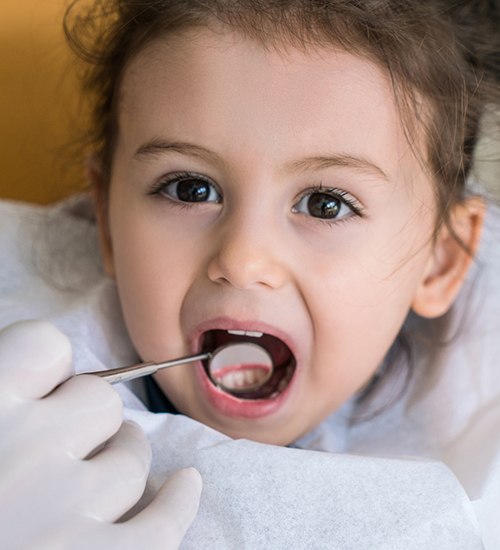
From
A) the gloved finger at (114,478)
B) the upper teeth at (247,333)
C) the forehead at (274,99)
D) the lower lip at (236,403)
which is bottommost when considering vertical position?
the lower lip at (236,403)

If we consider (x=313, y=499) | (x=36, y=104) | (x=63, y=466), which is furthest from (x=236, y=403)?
(x=36, y=104)

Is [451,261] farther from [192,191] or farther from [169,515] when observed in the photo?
[169,515]

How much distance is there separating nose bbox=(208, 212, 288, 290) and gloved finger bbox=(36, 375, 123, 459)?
0.18m

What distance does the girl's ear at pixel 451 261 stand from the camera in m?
1.00

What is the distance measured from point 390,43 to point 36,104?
2.05 ft

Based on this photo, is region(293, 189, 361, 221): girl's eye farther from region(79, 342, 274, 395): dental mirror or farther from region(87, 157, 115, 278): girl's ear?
region(87, 157, 115, 278): girl's ear

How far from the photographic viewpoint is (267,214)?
82 centimetres

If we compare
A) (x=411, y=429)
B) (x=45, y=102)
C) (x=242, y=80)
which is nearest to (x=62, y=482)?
(x=242, y=80)

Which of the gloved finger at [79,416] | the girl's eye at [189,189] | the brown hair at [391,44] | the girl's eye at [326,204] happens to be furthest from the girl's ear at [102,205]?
the gloved finger at [79,416]

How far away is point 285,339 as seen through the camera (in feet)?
2.81

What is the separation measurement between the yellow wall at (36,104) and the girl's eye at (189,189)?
0.40 m

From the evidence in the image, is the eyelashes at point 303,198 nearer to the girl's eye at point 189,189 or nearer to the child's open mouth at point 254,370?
the girl's eye at point 189,189

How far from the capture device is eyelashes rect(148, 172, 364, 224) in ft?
2.81

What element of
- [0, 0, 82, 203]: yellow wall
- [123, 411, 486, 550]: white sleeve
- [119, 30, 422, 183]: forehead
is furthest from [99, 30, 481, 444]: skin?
[0, 0, 82, 203]: yellow wall
